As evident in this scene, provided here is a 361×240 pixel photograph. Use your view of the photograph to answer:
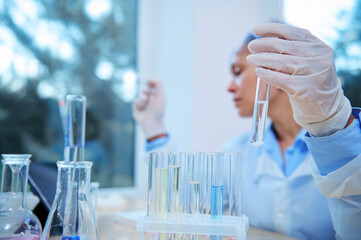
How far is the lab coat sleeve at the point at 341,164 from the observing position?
745 millimetres

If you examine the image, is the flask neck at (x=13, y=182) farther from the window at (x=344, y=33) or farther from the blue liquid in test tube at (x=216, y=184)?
the window at (x=344, y=33)

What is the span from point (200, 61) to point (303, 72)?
4.01ft

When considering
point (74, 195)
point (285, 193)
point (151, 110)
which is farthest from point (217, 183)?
point (151, 110)

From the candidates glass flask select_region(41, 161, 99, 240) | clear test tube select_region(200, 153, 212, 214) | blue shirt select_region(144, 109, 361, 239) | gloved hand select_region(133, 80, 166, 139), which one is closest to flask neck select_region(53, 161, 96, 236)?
glass flask select_region(41, 161, 99, 240)

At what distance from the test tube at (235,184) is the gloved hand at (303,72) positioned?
20cm

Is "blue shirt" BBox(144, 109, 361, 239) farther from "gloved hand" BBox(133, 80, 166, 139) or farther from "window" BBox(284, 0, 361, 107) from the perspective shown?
"window" BBox(284, 0, 361, 107)

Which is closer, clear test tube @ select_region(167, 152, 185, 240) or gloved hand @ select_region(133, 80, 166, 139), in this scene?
clear test tube @ select_region(167, 152, 185, 240)

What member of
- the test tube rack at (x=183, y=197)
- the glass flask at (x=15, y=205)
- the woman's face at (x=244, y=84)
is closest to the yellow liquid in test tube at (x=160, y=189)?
the test tube rack at (x=183, y=197)

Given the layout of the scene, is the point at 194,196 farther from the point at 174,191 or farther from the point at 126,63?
the point at 126,63

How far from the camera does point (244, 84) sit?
4.62ft

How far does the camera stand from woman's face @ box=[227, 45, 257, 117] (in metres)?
1.39

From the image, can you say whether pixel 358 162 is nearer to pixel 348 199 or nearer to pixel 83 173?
pixel 348 199

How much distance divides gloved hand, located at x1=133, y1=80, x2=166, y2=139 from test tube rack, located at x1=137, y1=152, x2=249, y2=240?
942 millimetres

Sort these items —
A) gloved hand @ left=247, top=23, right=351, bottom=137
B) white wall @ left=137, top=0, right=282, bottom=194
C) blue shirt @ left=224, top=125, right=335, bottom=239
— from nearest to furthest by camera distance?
gloved hand @ left=247, top=23, right=351, bottom=137 → blue shirt @ left=224, top=125, right=335, bottom=239 → white wall @ left=137, top=0, right=282, bottom=194
